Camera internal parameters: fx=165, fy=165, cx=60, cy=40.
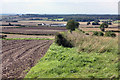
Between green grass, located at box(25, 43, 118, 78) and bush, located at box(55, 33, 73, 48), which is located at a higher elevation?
bush, located at box(55, 33, 73, 48)

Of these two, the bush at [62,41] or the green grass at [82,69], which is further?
the bush at [62,41]

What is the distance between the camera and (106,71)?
9945 millimetres

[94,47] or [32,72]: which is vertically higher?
[94,47]

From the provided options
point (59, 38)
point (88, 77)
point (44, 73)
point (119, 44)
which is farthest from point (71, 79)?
point (59, 38)

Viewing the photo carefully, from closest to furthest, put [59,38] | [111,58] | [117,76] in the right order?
[117,76], [111,58], [59,38]

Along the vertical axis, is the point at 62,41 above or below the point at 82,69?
above

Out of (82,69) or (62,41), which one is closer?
(82,69)

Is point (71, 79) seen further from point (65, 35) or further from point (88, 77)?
point (65, 35)

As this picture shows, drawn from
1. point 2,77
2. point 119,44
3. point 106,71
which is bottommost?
point 2,77

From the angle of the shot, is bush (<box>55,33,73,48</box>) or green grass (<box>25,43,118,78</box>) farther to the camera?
bush (<box>55,33,73,48</box>)

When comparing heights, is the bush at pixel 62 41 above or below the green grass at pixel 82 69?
above

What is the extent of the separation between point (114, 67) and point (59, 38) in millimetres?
13277

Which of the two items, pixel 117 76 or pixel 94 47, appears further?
pixel 94 47

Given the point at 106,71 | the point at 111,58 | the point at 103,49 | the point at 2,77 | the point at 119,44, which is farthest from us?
the point at 103,49
